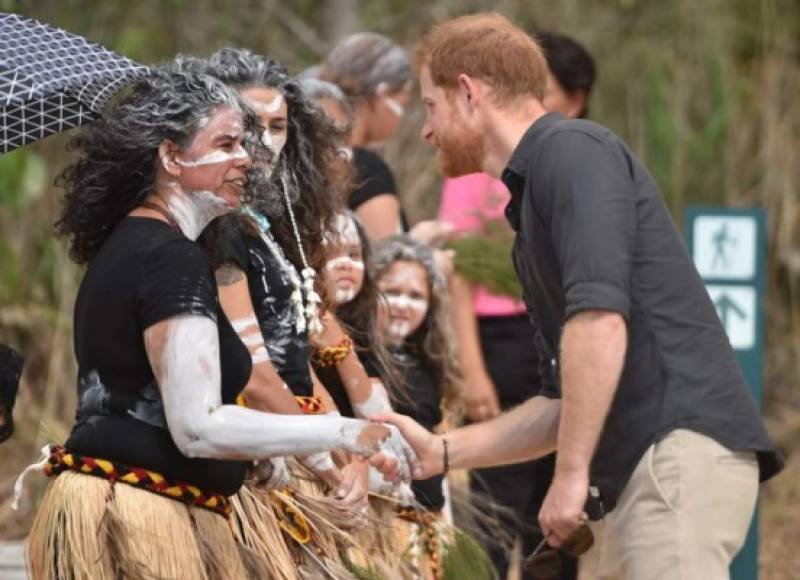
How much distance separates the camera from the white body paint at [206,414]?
3.00 metres

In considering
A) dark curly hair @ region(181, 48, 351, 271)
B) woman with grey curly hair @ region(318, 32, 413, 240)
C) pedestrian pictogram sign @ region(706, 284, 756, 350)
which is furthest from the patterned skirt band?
pedestrian pictogram sign @ region(706, 284, 756, 350)

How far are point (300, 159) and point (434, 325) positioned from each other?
1002 mm

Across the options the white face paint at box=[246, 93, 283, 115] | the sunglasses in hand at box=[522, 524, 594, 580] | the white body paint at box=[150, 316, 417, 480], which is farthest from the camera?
the white face paint at box=[246, 93, 283, 115]

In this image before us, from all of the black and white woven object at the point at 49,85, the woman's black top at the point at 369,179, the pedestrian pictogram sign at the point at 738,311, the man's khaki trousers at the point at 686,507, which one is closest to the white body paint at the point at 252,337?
the black and white woven object at the point at 49,85

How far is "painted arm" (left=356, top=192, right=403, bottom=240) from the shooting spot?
5004 mm

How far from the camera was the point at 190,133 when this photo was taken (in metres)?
3.21

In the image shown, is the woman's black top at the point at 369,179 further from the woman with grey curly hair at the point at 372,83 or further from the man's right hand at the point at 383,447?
the man's right hand at the point at 383,447

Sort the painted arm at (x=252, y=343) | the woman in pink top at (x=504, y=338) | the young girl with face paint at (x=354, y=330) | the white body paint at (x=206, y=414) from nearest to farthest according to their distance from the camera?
the white body paint at (x=206, y=414), the painted arm at (x=252, y=343), the young girl with face paint at (x=354, y=330), the woman in pink top at (x=504, y=338)

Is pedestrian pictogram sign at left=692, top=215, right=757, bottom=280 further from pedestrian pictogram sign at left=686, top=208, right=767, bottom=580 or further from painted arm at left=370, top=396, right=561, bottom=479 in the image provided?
painted arm at left=370, top=396, right=561, bottom=479

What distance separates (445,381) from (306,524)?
4.30 ft

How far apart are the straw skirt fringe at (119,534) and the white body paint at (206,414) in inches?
7.3

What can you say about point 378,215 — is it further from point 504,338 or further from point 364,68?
point 504,338

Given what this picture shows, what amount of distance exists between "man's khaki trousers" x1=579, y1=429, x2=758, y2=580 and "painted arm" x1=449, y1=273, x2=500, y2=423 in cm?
202

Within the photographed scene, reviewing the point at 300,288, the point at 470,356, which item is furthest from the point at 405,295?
the point at 300,288
